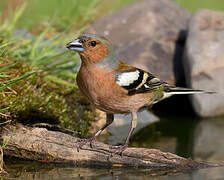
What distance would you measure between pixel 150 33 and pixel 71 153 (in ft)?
15.8

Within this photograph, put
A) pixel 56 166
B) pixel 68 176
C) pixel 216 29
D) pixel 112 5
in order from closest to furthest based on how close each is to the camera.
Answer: pixel 68 176, pixel 56 166, pixel 216 29, pixel 112 5

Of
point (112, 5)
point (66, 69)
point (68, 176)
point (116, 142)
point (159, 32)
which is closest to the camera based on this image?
point (68, 176)

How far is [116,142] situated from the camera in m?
5.83

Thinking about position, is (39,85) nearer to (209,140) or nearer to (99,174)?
(99,174)

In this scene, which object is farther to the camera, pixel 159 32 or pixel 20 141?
pixel 159 32

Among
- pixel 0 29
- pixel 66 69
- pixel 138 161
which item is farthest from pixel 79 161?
pixel 0 29

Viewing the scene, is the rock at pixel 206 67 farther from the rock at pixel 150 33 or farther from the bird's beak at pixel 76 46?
the bird's beak at pixel 76 46

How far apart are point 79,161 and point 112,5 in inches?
281

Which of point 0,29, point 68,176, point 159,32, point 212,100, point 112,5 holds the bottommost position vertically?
point 68,176

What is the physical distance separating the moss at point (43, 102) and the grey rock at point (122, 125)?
0.39 meters

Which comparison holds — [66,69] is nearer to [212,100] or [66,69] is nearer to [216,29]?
[212,100]

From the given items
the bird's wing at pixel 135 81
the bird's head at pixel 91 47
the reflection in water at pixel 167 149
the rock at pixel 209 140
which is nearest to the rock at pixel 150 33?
the reflection in water at pixel 167 149

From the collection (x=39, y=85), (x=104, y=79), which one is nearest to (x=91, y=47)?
(x=104, y=79)

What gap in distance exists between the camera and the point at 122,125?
6.53 meters
